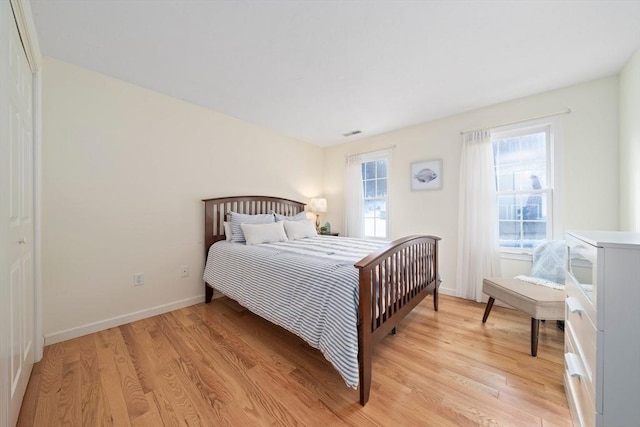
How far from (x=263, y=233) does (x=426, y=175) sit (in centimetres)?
231

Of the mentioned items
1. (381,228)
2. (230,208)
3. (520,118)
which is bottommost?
(381,228)

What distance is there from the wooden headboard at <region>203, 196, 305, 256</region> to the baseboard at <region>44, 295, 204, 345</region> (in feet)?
2.03

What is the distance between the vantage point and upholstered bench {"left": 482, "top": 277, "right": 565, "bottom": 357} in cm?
171

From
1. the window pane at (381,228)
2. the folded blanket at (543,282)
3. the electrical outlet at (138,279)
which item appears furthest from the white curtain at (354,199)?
→ the electrical outlet at (138,279)

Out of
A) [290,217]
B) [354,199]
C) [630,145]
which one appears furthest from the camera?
[354,199]

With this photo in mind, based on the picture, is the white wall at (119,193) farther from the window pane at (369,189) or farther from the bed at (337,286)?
the window pane at (369,189)

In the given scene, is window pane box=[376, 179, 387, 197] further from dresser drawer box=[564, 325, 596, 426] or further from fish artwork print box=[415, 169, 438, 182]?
dresser drawer box=[564, 325, 596, 426]

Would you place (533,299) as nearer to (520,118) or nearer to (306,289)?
(306,289)

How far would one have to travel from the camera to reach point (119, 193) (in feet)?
7.45

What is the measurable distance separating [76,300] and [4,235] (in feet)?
4.72

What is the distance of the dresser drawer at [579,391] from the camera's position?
3.09ft

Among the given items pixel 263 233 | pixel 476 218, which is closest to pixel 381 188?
pixel 476 218

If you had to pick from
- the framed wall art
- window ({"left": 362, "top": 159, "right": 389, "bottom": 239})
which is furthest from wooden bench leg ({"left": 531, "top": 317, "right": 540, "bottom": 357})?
window ({"left": 362, "top": 159, "right": 389, "bottom": 239})

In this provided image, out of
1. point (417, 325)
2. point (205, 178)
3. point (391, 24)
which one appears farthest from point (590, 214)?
point (205, 178)
